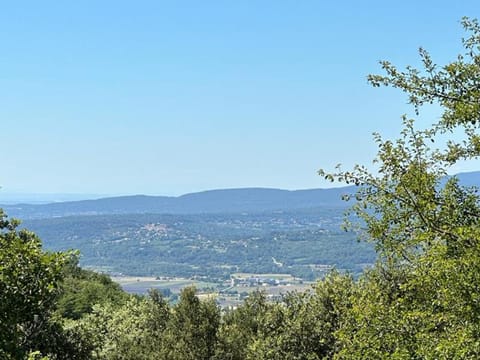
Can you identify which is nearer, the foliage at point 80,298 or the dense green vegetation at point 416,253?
the dense green vegetation at point 416,253

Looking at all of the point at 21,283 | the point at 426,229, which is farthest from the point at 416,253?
the point at 21,283

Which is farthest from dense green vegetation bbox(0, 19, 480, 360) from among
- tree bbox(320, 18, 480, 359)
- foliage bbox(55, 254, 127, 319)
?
Result: foliage bbox(55, 254, 127, 319)

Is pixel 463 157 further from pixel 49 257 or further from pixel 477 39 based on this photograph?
pixel 49 257

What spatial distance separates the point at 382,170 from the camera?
34.2ft

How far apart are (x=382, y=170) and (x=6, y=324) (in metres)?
7.60

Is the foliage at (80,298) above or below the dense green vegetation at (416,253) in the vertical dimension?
below

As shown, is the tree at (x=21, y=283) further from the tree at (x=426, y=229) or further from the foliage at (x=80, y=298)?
the foliage at (x=80, y=298)

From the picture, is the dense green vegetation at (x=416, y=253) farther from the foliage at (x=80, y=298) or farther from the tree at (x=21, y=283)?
the foliage at (x=80, y=298)

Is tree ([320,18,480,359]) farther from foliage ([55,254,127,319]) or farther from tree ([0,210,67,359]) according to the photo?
foliage ([55,254,127,319])

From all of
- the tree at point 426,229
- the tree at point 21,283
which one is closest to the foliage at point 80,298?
the tree at point 21,283

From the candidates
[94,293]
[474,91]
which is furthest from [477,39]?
[94,293]

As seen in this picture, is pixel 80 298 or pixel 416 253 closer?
pixel 416 253

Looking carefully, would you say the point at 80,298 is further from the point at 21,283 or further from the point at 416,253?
the point at 416,253

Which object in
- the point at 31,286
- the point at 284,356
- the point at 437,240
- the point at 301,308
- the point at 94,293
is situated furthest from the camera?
the point at 94,293
